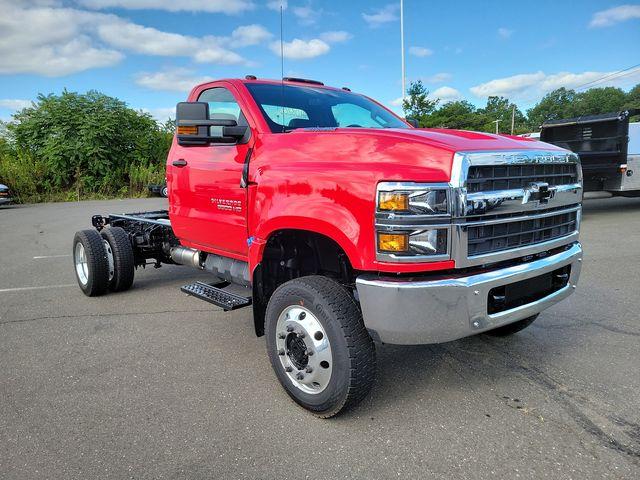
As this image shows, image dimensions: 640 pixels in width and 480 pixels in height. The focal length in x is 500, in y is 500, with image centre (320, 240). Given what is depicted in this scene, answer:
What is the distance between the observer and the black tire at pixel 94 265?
5.40 metres

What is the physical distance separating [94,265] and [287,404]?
10.8ft

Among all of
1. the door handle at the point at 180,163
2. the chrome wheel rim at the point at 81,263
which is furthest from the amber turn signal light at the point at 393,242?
the chrome wheel rim at the point at 81,263

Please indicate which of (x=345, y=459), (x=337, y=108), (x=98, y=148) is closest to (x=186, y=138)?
(x=337, y=108)

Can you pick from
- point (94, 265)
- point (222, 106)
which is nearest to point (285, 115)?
point (222, 106)

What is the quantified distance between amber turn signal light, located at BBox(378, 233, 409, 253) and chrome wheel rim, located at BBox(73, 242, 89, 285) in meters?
4.30

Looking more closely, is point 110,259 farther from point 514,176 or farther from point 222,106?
point 514,176

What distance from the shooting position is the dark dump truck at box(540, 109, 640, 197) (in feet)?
34.3

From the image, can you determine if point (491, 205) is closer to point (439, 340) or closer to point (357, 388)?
point (439, 340)

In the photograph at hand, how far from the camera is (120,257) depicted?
552 centimetres

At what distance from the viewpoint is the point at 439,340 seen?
260 centimetres

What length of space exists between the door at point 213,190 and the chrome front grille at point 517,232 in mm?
1700

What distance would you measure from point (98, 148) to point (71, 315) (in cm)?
2030

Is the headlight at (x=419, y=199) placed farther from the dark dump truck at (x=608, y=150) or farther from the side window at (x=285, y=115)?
the dark dump truck at (x=608, y=150)

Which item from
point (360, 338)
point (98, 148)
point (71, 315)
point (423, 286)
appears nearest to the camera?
point (423, 286)
